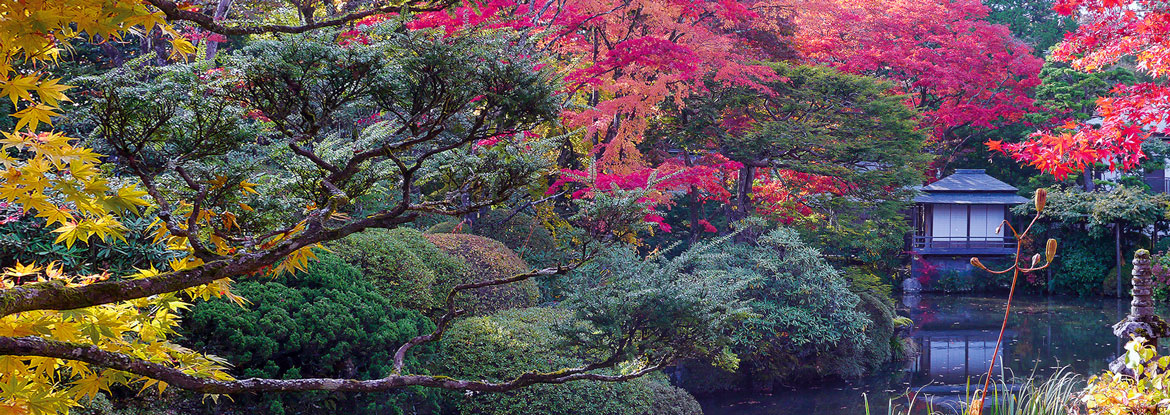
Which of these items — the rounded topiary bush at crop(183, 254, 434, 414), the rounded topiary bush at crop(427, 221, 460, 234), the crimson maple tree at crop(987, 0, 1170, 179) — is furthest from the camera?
the rounded topiary bush at crop(427, 221, 460, 234)

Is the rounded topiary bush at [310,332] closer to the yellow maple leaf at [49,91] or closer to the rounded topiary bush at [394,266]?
the rounded topiary bush at [394,266]

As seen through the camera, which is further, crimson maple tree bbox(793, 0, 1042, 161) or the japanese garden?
crimson maple tree bbox(793, 0, 1042, 161)

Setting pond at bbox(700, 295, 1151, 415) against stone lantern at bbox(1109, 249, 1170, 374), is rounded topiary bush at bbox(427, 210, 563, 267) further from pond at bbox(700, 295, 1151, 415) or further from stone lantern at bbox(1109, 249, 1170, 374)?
stone lantern at bbox(1109, 249, 1170, 374)

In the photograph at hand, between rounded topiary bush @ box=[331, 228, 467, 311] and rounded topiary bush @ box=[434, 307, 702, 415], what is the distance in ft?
1.24

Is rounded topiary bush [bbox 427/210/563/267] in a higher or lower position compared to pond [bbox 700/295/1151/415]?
higher

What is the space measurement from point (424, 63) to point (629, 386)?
158 inches

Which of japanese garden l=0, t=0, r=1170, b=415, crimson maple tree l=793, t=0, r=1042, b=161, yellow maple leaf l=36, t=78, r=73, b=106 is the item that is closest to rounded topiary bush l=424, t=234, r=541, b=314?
japanese garden l=0, t=0, r=1170, b=415

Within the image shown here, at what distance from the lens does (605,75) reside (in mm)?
8914

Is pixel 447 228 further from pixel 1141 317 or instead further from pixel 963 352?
pixel 963 352

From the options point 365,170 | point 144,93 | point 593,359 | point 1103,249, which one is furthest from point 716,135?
point 1103,249

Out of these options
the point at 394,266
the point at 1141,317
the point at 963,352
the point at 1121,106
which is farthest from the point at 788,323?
the point at 1141,317

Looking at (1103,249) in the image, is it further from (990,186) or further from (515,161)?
(515,161)

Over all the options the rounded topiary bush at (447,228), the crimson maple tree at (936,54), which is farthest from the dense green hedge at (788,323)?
the crimson maple tree at (936,54)

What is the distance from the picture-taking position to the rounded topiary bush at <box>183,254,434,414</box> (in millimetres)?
4391
